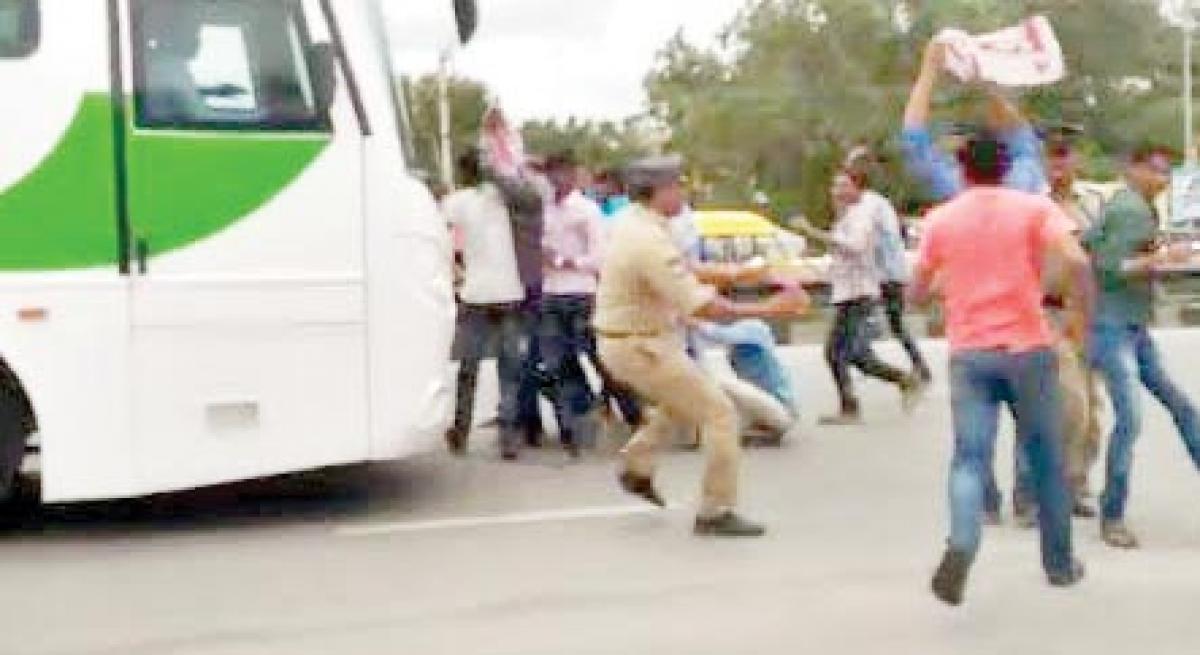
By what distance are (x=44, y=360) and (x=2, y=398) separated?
36 cm

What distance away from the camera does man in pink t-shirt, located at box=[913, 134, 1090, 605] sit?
7.39 meters

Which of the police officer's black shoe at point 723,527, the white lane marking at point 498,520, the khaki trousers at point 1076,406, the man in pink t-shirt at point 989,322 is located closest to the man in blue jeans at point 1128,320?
the khaki trousers at point 1076,406

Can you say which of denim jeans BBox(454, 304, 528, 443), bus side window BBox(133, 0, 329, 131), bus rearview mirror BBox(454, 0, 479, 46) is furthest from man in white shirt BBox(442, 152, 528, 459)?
bus side window BBox(133, 0, 329, 131)

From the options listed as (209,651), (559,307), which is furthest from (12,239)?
(559,307)

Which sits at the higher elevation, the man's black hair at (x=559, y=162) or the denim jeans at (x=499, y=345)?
the man's black hair at (x=559, y=162)

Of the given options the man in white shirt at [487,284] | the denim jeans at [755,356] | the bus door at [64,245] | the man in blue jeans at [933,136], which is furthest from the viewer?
the denim jeans at [755,356]

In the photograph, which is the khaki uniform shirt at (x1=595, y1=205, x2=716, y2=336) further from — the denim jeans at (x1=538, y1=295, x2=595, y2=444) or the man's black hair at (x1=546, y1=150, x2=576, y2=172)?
the man's black hair at (x1=546, y1=150, x2=576, y2=172)

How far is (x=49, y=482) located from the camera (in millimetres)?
8914

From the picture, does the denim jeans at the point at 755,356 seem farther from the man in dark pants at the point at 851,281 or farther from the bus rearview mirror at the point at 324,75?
the bus rearview mirror at the point at 324,75

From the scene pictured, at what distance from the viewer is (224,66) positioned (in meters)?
9.30

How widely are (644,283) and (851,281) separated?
4.47 metres

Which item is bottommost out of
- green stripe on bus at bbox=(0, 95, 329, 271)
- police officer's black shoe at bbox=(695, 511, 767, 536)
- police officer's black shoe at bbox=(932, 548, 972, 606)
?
police officer's black shoe at bbox=(695, 511, 767, 536)

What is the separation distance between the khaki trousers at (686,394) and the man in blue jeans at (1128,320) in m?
1.60

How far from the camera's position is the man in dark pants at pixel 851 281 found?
43.1ft
